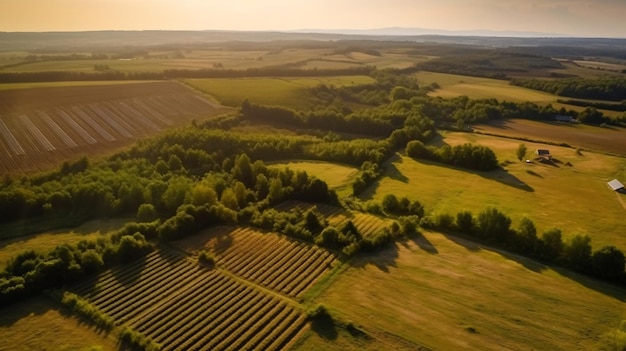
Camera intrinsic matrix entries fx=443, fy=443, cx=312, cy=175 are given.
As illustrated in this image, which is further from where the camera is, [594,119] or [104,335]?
[594,119]

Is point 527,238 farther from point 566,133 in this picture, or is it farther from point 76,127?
point 76,127

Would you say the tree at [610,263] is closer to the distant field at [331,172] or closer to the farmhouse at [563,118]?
the distant field at [331,172]

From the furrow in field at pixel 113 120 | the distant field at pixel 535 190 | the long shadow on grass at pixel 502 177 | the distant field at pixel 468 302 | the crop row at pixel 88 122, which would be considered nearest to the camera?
the distant field at pixel 468 302

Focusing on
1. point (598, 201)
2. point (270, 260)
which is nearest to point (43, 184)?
point (270, 260)

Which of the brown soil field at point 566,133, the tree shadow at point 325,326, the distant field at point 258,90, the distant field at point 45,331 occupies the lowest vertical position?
the distant field at point 45,331

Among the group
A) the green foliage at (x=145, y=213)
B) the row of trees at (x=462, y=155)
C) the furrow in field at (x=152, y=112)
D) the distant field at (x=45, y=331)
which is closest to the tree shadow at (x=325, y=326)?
the distant field at (x=45, y=331)

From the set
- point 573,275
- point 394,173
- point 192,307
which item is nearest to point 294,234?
point 192,307

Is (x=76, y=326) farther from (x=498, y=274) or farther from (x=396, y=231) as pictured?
(x=498, y=274)

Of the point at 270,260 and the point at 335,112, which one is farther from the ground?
the point at 335,112
